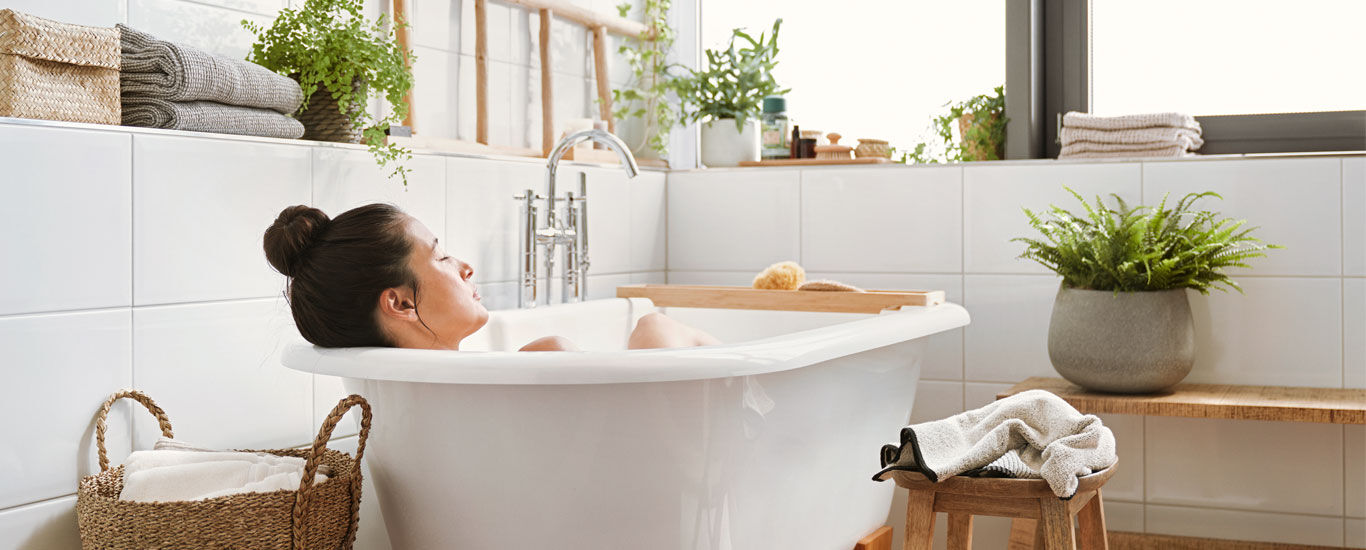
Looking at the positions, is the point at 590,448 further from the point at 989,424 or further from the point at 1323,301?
the point at 1323,301

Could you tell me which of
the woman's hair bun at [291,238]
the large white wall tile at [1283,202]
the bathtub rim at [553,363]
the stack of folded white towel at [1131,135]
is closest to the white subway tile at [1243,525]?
the large white wall tile at [1283,202]

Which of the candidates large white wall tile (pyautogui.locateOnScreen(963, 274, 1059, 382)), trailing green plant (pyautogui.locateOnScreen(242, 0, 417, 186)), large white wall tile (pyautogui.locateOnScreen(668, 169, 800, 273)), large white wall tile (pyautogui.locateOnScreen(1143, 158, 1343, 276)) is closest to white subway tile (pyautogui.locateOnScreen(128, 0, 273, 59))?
trailing green plant (pyautogui.locateOnScreen(242, 0, 417, 186))

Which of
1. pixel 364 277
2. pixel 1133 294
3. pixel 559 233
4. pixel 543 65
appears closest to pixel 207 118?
pixel 364 277

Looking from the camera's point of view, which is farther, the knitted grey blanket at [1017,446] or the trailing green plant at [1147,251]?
the trailing green plant at [1147,251]

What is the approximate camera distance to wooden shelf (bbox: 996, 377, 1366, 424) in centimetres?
205

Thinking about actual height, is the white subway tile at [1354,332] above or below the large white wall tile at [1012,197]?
below

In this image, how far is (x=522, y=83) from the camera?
2.69m

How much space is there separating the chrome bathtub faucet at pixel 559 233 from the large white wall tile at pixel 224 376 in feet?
1.90

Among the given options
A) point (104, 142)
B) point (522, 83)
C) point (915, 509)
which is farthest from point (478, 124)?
point (915, 509)

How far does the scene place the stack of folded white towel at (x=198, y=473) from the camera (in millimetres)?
1419

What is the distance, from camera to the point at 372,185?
6.50 ft

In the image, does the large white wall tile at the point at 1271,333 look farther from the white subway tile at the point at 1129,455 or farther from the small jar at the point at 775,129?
the small jar at the point at 775,129

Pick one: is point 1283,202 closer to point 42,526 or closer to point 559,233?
point 559,233

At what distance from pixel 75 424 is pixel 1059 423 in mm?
1284
